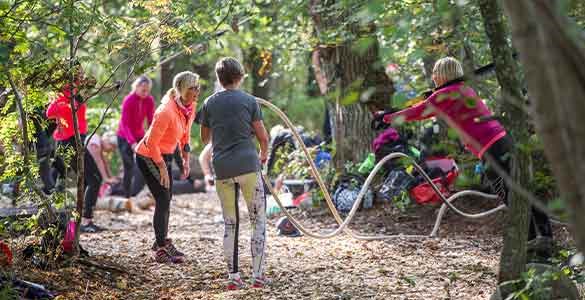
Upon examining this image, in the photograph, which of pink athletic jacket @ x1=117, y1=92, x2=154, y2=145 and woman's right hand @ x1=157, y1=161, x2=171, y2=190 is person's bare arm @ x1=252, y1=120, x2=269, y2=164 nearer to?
woman's right hand @ x1=157, y1=161, x2=171, y2=190

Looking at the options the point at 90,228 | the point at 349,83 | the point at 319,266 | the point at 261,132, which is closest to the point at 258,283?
the point at 319,266

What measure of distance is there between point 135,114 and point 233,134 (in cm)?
415

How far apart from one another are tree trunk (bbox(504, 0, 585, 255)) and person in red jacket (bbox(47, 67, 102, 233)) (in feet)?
14.9

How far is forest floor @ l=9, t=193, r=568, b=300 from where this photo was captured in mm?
5852

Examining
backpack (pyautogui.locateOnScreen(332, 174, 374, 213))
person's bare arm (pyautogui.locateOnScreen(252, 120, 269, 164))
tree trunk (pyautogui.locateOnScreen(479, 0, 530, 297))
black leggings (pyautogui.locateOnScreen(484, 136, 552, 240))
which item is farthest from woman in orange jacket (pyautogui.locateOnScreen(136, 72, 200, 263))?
tree trunk (pyautogui.locateOnScreen(479, 0, 530, 297))

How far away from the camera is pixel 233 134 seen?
5.97m

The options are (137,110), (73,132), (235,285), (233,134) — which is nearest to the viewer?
(233,134)

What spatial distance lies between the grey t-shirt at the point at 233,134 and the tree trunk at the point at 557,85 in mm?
3930

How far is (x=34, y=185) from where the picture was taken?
19.8 feet

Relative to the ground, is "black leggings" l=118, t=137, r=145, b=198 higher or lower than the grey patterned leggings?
higher

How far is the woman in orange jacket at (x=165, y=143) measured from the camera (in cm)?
695

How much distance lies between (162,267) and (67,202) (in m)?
1.02

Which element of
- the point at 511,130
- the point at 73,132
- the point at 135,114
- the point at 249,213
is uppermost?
the point at 135,114

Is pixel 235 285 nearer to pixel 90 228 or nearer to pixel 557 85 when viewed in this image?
pixel 90 228
